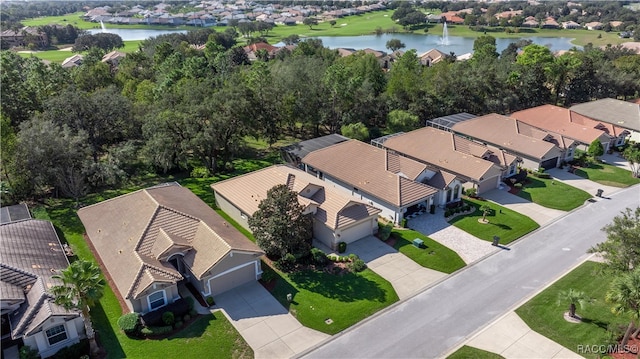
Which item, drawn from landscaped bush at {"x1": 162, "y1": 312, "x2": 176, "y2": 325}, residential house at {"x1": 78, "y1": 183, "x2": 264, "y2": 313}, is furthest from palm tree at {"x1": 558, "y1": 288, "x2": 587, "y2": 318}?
landscaped bush at {"x1": 162, "y1": 312, "x2": 176, "y2": 325}

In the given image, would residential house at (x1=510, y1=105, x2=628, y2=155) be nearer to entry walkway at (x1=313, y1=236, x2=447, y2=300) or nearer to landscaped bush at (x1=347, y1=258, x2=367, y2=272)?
entry walkway at (x1=313, y1=236, x2=447, y2=300)

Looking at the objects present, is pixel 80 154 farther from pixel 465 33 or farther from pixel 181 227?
pixel 465 33

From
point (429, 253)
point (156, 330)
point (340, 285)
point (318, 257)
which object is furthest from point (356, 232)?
point (156, 330)

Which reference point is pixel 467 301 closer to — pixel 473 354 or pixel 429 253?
pixel 473 354

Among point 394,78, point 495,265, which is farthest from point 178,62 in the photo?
point 495,265

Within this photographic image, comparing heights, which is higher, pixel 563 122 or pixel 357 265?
pixel 563 122
